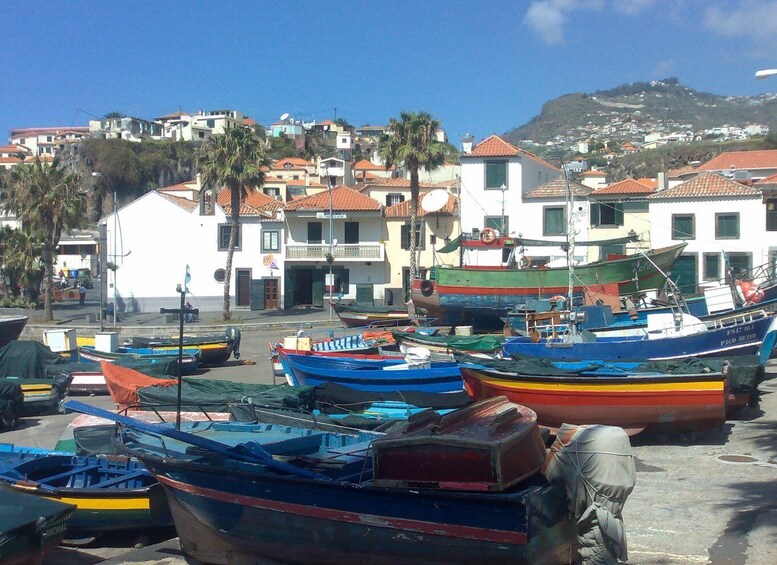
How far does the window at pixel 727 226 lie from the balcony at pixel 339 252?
19.8 metres

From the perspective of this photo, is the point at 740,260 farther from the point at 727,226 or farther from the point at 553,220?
the point at 553,220

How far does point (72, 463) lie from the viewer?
12.9 metres

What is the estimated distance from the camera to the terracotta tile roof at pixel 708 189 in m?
39.9

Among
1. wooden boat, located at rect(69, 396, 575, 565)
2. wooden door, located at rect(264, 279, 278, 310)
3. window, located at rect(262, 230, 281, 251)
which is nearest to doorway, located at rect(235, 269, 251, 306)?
wooden door, located at rect(264, 279, 278, 310)

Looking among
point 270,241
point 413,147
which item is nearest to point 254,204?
point 270,241

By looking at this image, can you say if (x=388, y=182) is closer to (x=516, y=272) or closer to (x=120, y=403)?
(x=516, y=272)

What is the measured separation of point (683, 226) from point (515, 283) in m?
12.5

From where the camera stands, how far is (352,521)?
8719mm

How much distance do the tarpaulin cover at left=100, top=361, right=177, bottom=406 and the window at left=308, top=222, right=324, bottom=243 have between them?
103ft

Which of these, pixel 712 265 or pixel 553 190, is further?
pixel 553 190

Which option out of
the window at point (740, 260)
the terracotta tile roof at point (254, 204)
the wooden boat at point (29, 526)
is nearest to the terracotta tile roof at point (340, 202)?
the terracotta tile roof at point (254, 204)

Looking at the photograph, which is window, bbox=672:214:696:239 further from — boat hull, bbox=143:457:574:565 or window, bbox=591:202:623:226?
boat hull, bbox=143:457:574:565

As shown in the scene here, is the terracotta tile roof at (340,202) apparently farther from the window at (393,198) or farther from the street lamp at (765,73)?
the street lamp at (765,73)

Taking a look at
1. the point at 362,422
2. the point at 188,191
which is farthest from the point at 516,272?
the point at 188,191
